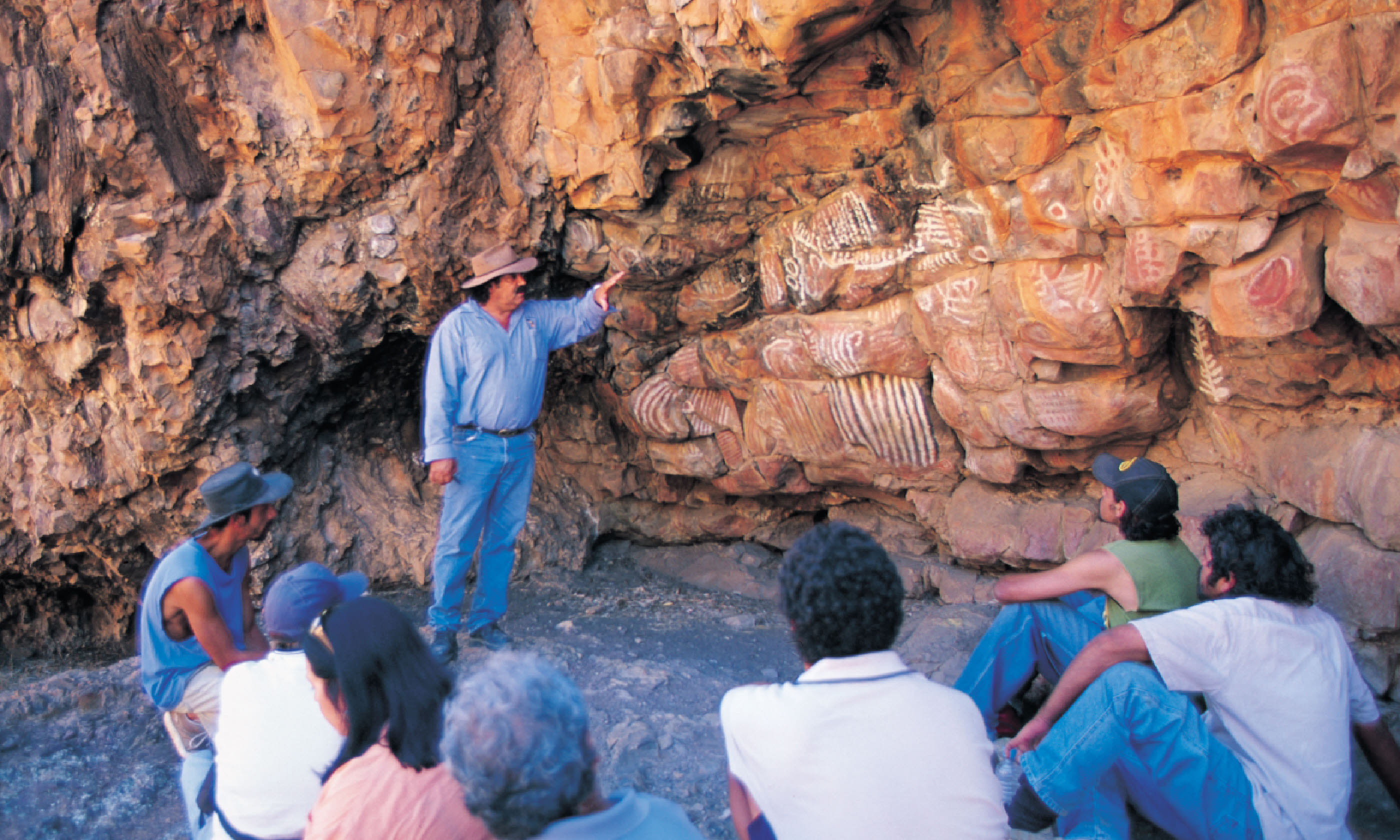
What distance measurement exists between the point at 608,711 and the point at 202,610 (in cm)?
129

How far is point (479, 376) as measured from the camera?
131 inches

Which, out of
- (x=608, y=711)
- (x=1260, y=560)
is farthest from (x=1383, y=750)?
(x=608, y=711)

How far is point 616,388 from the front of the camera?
4840mm

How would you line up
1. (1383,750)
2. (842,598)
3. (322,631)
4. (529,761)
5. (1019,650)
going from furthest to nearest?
(1019,650) < (1383,750) < (322,631) < (842,598) < (529,761)

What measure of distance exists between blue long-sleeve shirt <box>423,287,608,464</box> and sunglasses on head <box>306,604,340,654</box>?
160cm

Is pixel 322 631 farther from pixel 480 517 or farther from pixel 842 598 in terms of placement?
pixel 480 517

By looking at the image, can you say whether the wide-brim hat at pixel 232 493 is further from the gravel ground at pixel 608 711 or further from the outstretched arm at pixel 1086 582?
the outstretched arm at pixel 1086 582

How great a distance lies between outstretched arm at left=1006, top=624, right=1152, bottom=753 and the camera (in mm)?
1949

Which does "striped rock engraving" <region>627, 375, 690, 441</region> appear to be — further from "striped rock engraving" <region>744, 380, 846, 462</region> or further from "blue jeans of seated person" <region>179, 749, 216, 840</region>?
"blue jeans of seated person" <region>179, 749, 216, 840</region>

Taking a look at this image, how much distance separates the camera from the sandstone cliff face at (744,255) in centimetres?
260

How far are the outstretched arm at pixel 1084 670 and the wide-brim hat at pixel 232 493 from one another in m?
2.04

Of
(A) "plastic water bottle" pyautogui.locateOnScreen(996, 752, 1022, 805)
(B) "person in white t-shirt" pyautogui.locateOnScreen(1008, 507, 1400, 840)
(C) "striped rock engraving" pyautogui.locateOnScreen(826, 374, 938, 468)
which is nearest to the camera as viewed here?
(B) "person in white t-shirt" pyautogui.locateOnScreen(1008, 507, 1400, 840)

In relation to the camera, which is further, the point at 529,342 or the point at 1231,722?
the point at 529,342

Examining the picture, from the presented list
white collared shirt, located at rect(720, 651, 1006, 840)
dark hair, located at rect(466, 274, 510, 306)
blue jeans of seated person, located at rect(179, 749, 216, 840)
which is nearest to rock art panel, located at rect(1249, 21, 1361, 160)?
white collared shirt, located at rect(720, 651, 1006, 840)
